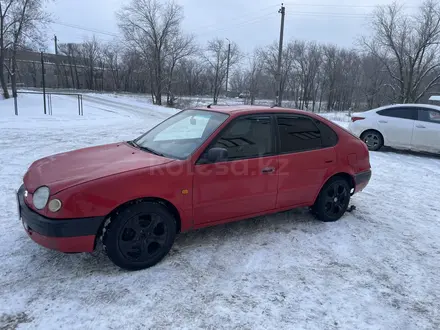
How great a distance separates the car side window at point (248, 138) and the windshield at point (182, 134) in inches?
5.8

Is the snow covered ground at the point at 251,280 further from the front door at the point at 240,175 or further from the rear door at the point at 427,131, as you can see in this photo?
the rear door at the point at 427,131

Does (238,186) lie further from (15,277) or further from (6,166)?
(6,166)

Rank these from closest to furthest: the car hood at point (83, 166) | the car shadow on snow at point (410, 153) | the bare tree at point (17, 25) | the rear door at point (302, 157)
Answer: the car hood at point (83, 166)
the rear door at point (302, 157)
the car shadow on snow at point (410, 153)
the bare tree at point (17, 25)

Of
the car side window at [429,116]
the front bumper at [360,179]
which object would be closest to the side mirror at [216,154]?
the front bumper at [360,179]

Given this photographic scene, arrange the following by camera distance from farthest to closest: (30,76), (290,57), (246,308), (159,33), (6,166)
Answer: (30,76), (290,57), (159,33), (6,166), (246,308)

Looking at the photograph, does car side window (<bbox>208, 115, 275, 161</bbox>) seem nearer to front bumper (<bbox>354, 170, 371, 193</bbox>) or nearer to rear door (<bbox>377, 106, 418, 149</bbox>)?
front bumper (<bbox>354, 170, 371, 193</bbox>)

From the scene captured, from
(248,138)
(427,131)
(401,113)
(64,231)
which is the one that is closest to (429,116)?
(427,131)

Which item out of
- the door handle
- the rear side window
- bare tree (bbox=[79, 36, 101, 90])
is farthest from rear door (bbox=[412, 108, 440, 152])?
bare tree (bbox=[79, 36, 101, 90])

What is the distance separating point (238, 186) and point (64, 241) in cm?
171

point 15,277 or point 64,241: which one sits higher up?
point 64,241

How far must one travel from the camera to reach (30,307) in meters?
2.40

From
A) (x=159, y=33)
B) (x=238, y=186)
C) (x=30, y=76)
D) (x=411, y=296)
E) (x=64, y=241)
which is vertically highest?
(x=159, y=33)

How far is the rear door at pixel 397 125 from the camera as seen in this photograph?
9289mm

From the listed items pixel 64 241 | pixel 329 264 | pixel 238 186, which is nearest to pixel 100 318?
pixel 64 241
